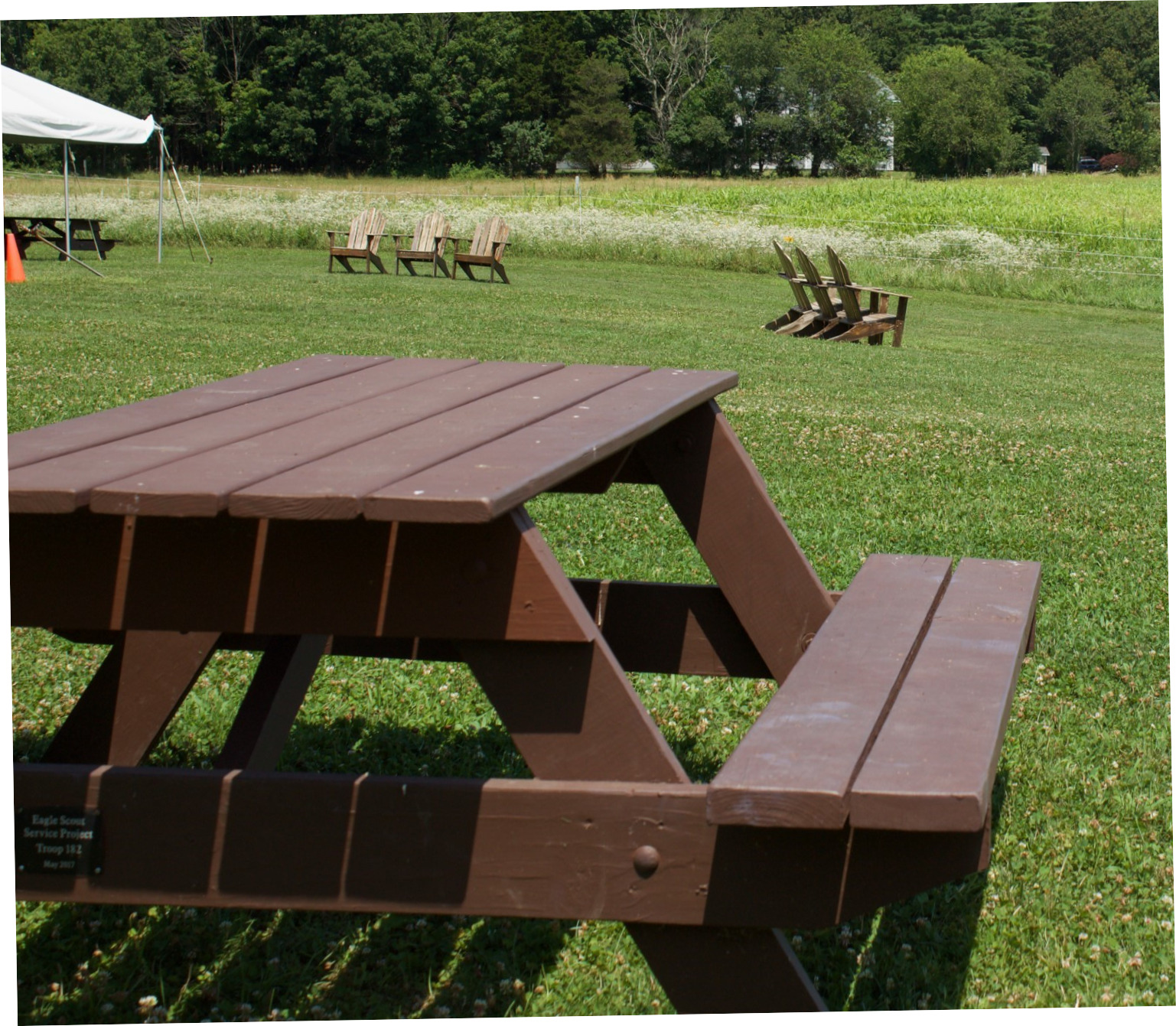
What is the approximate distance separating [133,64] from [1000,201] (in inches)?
1159

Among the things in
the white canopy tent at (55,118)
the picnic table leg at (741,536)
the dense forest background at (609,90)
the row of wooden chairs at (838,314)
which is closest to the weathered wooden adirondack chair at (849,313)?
the row of wooden chairs at (838,314)

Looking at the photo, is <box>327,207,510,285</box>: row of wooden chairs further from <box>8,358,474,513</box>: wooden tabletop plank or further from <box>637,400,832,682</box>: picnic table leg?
<box>637,400,832,682</box>: picnic table leg

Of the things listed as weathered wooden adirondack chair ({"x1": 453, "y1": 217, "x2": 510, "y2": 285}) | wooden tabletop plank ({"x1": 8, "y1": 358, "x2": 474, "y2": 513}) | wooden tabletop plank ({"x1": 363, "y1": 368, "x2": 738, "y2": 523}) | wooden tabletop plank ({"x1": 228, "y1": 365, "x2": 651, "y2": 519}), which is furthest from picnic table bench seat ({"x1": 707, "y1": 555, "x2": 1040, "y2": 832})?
weathered wooden adirondack chair ({"x1": 453, "y1": 217, "x2": 510, "y2": 285})

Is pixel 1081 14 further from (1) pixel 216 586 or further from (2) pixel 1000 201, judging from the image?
(1) pixel 216 586

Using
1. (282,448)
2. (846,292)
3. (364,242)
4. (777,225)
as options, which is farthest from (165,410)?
(777,225)

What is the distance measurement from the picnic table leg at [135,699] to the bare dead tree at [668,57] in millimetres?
54606

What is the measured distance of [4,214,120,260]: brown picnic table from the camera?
1961cm

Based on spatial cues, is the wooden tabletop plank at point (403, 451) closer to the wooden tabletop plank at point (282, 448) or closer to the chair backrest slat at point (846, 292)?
the wooden tabletop plank at point (282, 448)

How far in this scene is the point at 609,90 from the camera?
5378 centimetres

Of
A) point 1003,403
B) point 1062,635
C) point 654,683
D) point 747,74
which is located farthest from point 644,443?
point 747,74

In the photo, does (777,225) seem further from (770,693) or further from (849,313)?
(770,693)

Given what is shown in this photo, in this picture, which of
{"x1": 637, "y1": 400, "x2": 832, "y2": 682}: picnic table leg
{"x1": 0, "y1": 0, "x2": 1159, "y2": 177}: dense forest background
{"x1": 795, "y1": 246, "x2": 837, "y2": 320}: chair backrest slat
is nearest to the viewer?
{"x1": 637, "y1": 400, "x2": 832, "y2": 682}: picnic table leg

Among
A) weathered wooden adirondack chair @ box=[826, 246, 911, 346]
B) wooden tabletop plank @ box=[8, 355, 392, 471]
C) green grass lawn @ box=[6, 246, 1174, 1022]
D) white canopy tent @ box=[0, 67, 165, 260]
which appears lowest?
green grass lawn @ box=[6, 246, 1174, 1022]

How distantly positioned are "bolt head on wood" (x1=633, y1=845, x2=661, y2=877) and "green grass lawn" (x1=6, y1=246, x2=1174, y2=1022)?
79cm
